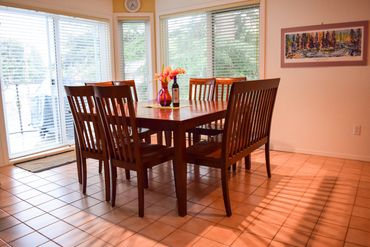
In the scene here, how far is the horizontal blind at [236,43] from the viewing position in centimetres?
402

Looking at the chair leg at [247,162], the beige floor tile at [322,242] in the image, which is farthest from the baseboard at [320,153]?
the beige floor tile at [322,242]

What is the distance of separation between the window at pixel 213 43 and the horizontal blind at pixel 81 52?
96 centimetres

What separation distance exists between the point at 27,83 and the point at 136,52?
5.85ft

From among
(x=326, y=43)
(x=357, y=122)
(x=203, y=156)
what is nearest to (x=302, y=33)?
(x=326, y=43)

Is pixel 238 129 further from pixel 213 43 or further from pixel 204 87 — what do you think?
pixel 213 43

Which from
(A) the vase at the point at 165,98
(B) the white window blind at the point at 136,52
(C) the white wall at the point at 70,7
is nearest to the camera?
(A) the vase at the point at 165,98

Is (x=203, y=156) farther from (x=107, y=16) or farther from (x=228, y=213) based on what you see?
(x=107, y=16)

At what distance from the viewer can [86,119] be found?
2486 mm

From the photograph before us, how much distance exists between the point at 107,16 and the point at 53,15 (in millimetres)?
857

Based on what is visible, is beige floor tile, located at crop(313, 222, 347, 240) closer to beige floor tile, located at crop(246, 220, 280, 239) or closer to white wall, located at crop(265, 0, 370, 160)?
beige floor tile, located at crop(246, 220, 280, 239)

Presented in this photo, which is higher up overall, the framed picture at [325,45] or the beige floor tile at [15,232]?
the framed picture at [325,45]

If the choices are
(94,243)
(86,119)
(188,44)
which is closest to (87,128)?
(86,119)

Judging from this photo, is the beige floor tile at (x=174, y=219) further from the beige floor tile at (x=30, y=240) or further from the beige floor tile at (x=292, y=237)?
the beige floor tile at (x=30, y=240)

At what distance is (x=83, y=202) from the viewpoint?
8.27 ft
